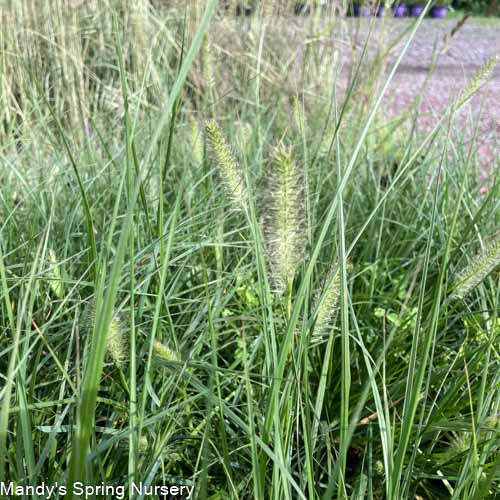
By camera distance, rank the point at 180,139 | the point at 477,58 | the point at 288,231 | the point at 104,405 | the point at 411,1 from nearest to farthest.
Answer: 1. the point at 288,231
2. the point at 104,405
3. the point at 180,139
4. the point at 477,58
5. the point at 411,1

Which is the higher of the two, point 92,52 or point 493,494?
point 92,52

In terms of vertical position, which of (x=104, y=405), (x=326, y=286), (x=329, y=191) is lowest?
(x=104, y=405)

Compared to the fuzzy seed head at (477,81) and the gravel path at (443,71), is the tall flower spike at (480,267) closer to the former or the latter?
the fuzzy seed head at (477,81)

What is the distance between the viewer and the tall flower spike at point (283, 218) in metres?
0.68

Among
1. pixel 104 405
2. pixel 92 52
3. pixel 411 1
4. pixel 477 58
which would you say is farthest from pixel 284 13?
pixel 411 1

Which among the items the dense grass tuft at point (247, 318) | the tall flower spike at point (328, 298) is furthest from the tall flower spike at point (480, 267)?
the tall flower spike at point (328, 298)

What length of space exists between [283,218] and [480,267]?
1.04 feet

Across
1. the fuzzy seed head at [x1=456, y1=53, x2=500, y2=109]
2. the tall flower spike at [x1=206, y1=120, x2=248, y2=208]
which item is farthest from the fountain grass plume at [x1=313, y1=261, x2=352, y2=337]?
the fuzzy seed head at [x1=456, y1=53, x2=500, y2=109]

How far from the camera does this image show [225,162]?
0.77 meters

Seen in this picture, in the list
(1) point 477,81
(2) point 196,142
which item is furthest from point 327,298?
(2) point 196,142

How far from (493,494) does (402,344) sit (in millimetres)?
312

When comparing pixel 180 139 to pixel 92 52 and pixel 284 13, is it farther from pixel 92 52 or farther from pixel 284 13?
pixel 92 52

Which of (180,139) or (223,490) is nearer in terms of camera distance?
(223,490)

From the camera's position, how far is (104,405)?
1115 mm
